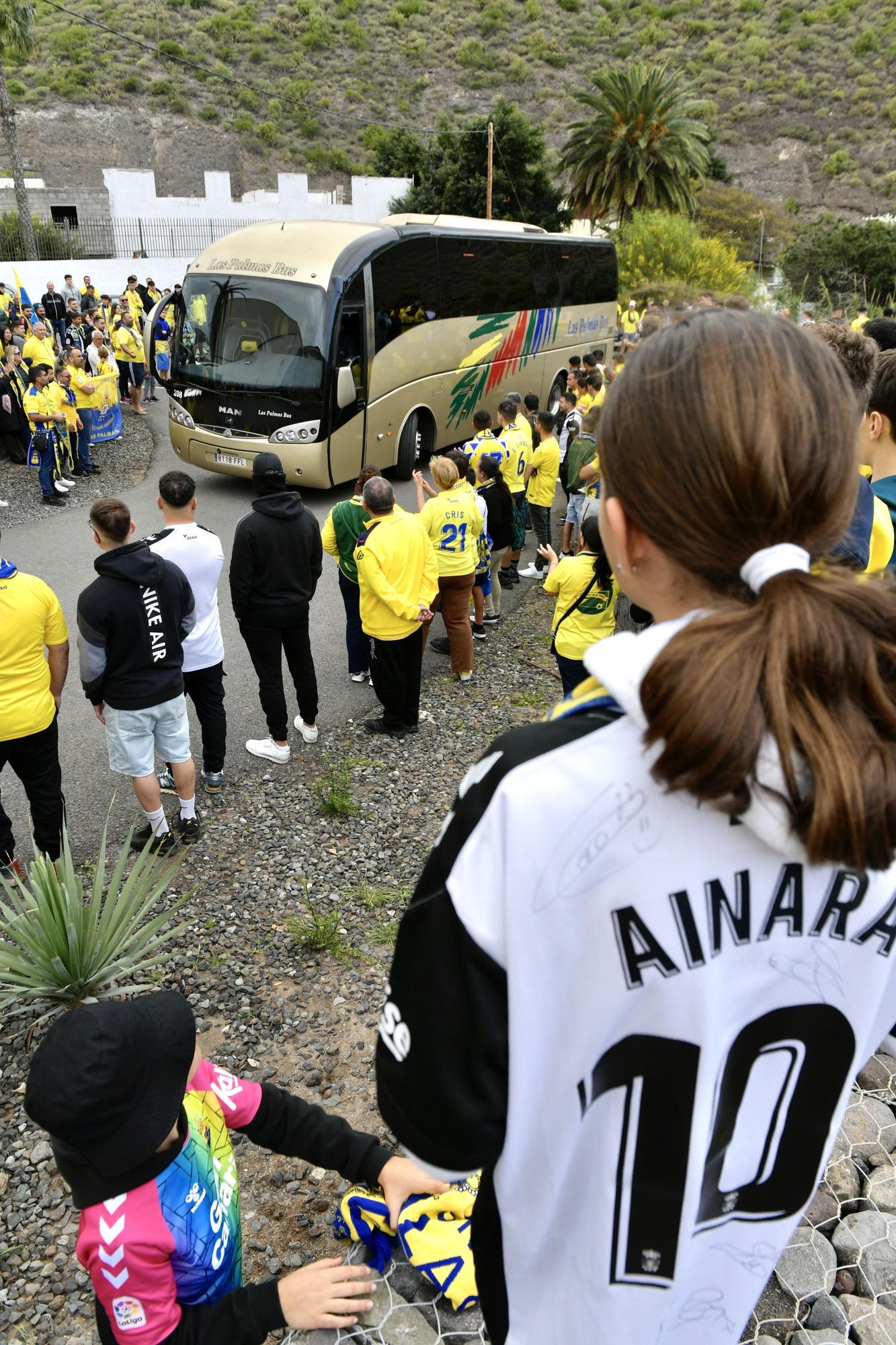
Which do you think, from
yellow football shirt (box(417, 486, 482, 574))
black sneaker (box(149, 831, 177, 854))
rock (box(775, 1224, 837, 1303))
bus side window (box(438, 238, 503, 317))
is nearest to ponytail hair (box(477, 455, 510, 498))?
yellow football shirt (box(417, 486, 482, 574))

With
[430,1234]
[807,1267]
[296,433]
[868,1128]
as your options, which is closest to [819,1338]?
[807,1267]

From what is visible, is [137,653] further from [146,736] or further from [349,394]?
[349,394]

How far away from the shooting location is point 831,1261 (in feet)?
8.89

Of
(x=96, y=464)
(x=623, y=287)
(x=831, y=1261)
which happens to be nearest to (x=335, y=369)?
(x=96, y=464)

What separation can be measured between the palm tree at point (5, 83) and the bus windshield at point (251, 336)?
1872 centimetres

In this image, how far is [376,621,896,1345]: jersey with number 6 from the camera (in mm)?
917

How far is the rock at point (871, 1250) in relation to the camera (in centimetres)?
266

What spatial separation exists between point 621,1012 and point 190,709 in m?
6.10

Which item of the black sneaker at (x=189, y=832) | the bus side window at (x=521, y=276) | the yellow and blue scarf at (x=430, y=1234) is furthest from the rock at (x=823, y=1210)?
the bus side window at (x=521, y=276)

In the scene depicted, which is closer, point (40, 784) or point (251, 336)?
point (40, 784)

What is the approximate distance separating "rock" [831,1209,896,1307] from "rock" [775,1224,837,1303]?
0.06m

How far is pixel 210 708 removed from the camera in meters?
5.68

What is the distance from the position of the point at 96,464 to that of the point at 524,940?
45.2 feet

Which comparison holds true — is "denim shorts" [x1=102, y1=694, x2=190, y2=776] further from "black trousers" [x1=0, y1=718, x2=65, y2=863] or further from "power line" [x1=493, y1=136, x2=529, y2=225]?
"power line" [x1=493, y1=136, x2=529, y2=225]
